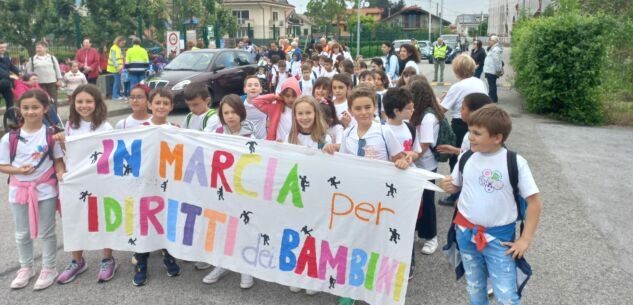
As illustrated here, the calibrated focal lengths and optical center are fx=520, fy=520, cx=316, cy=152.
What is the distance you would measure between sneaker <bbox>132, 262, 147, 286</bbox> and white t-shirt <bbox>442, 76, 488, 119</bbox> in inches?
138

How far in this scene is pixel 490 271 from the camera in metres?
2.94

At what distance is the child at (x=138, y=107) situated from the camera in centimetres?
414

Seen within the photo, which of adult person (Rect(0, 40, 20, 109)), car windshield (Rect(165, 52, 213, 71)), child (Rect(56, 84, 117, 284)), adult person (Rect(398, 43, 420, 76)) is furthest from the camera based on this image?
car windshield (Rect(165, 52, 213, 71))

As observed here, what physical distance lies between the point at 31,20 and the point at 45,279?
95.4 ft

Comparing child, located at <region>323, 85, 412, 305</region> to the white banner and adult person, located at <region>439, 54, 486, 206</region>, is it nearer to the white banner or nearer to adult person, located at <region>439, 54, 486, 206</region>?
the white banner

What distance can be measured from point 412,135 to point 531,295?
→ 1.47 metres

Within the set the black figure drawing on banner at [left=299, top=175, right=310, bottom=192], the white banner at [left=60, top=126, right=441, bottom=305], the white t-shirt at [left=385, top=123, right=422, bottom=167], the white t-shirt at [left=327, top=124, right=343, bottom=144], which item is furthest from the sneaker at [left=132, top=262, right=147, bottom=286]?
the white t-shirt at [left=385, top=123, right=422, bottom=167]

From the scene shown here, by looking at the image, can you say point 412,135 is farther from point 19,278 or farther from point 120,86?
point 120,86

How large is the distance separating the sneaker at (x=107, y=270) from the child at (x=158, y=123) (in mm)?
189

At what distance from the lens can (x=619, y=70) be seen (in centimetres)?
1209

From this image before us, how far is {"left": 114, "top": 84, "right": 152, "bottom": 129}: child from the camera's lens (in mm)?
4141

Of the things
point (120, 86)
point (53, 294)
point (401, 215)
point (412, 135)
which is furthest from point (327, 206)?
point (120, 86)

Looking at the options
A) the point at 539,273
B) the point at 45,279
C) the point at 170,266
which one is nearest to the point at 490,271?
the point at 539,273

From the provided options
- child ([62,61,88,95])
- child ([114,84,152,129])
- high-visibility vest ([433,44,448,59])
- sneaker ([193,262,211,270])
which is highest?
high-visibility vest ([433,44,448,59])
